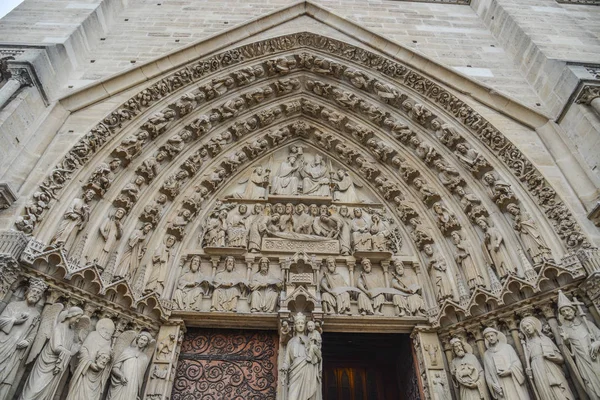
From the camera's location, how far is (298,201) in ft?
20.3

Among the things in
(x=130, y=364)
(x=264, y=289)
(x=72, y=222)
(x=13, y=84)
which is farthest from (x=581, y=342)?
(x=13, y=84)

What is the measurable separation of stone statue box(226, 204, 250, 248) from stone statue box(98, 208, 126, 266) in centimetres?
145

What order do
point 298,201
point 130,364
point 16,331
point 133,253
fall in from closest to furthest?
point 16,331, point 130,364, point 133,253, point 298,201

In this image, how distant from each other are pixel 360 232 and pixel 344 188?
1.03 metres

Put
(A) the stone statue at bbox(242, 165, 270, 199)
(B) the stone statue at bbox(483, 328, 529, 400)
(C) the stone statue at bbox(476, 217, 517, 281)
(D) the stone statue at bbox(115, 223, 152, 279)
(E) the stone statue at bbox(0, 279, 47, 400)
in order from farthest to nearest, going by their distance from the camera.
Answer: (A) the stone statue at bbox(242, 165, 270, 199) < (D) the stone statue at bbox(115, 223, 152, 279) < (C) the stone statue at bbox(476, 217, 517, 281) < (B) the stone statue at bbox(483, 328, 529, 400) < (E) the stone statue at bbox(0, 279, 47, 400)

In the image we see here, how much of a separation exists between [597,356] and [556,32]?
5.35 metres

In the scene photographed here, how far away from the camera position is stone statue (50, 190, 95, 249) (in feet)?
13.4

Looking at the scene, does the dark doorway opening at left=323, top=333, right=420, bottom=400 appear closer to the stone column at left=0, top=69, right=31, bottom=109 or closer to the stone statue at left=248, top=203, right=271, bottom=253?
the stone statue at left=248, top=203, right=271, bottom=253

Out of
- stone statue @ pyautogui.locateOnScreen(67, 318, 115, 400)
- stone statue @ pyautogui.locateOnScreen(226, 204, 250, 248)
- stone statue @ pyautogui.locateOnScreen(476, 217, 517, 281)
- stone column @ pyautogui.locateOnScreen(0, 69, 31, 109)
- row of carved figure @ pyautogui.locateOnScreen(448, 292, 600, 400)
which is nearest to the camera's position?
row of carved figure @ pyautogui.locateOnScreen(448, 292, 600, 400)

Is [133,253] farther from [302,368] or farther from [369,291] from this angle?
[369,291]

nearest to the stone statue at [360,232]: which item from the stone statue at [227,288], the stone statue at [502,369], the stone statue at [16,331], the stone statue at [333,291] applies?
the stone statue at [333,291]

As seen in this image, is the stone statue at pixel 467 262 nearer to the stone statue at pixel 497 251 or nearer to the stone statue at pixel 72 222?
the stone statue at pixel 497 251

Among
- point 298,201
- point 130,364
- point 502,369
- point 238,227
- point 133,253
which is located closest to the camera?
point 502,369

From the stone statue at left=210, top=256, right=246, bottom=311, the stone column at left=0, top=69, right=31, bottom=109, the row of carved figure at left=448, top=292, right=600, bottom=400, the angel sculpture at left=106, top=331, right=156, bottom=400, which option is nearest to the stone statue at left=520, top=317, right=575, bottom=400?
the row of carved figure at left=448, top=292, right=600, bottom=400
